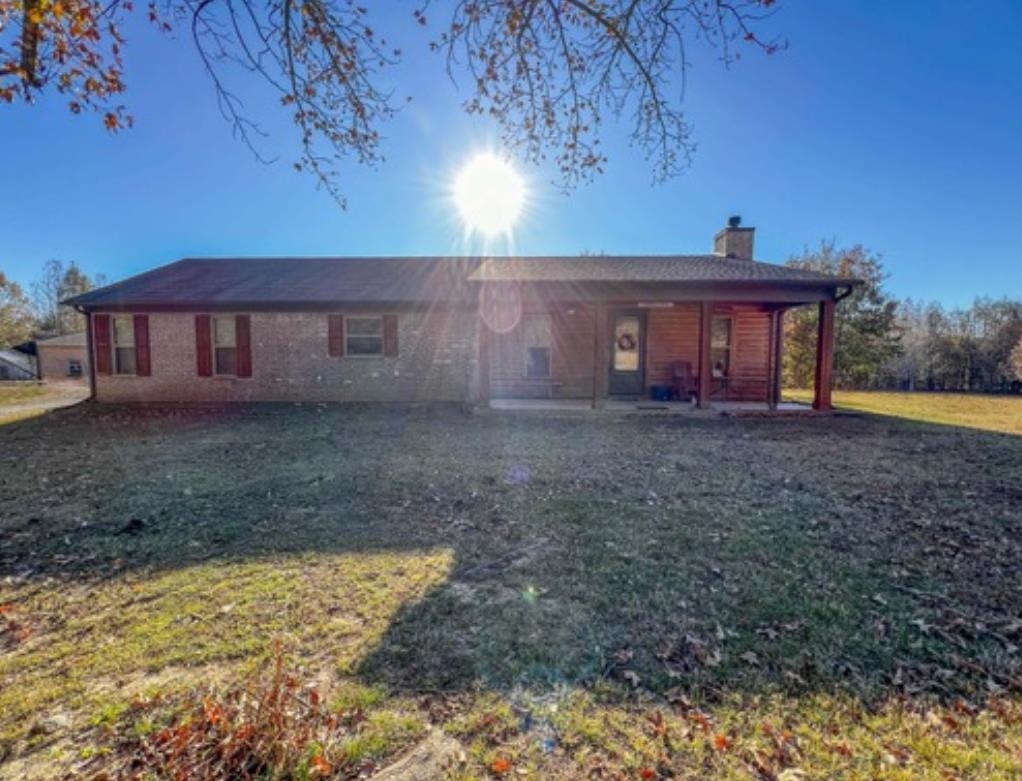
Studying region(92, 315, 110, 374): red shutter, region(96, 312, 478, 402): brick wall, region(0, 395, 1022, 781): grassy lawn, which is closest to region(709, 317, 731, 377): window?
region(96, 312, 478, 402): brick wall

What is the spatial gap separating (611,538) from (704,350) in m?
7.64

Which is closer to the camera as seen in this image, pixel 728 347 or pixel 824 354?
pixel 824 354

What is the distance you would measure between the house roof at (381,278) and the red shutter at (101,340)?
397 millimetres

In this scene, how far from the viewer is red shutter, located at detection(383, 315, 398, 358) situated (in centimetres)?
1280

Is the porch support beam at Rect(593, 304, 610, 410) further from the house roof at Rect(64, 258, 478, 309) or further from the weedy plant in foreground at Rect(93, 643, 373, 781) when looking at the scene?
the weedy plant in foreground at Rect(93, 643, 373, 781)

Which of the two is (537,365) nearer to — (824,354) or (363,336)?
(363,336)

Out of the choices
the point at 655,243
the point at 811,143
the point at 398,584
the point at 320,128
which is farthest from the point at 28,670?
the point at 655,243

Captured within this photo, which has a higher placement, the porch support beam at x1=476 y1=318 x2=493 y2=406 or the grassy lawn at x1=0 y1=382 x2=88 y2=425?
the porch support beam at x1=476 y1=318 x2=493 y2=406

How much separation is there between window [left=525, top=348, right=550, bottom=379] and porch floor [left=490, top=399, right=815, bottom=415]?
80 cm

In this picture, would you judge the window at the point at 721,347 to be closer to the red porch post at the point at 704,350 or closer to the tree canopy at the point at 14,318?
the red porch post at the point at 704,350

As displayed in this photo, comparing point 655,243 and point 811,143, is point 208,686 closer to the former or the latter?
point 811,143

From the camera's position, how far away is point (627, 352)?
1308cm

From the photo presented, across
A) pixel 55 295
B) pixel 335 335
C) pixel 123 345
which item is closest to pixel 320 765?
pixel 335 335

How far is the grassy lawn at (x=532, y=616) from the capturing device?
2086 millimetres
